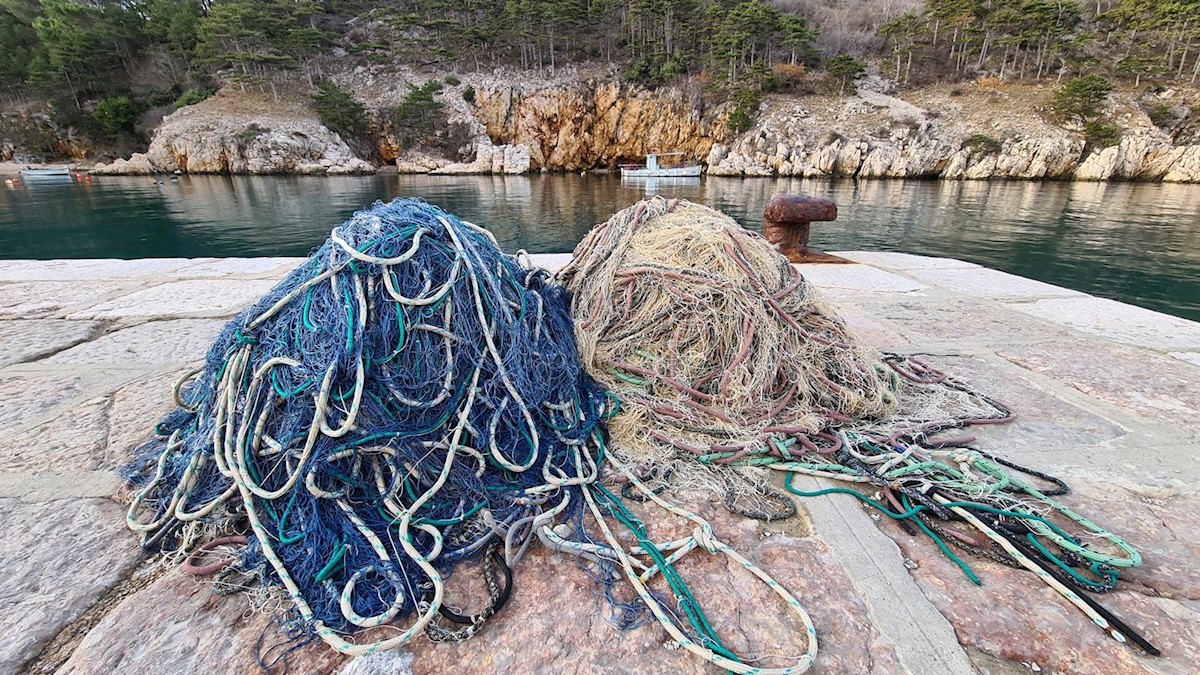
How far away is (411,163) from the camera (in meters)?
43.1

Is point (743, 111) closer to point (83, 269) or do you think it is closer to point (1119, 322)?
point (1119, 322)

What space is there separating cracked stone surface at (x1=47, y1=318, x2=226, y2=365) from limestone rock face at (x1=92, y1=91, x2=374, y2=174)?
1629 inches

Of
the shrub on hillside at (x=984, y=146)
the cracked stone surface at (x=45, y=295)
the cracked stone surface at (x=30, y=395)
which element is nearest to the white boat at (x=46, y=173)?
the cracked stone surface at (x=45, y=295)

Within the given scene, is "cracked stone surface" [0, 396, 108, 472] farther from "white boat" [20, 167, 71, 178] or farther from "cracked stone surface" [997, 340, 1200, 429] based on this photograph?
"white boat" [20, 167, 71, 178]

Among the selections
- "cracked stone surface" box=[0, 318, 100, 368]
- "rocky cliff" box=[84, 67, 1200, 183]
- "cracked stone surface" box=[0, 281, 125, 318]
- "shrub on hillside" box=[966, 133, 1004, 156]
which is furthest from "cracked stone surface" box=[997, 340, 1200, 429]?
"shrub on hillside" box=[966, 133, 1004, 156]

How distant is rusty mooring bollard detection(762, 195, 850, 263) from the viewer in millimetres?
5359

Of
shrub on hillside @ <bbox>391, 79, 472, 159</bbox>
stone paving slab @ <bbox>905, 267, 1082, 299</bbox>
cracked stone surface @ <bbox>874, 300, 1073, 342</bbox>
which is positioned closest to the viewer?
cracked stone surface @ <bbox>874, 300, 1073, 342</bbox>

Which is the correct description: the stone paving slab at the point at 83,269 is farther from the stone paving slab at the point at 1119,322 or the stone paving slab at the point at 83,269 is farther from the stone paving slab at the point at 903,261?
the stone paving slab at the point at 1119,322

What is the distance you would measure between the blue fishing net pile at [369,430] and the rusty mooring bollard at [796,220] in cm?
433

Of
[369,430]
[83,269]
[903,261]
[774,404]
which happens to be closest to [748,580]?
[774,404]

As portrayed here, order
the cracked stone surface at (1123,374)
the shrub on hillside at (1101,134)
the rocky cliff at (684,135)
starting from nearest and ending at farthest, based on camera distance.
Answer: the cracked stone surface at (1123,374) < the shrub on hillside at (1101,134) < the rocky cliff at (684,135)

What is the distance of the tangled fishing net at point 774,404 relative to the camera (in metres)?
1.58

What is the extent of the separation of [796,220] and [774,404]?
3.88 m

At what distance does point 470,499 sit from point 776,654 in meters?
1.00
